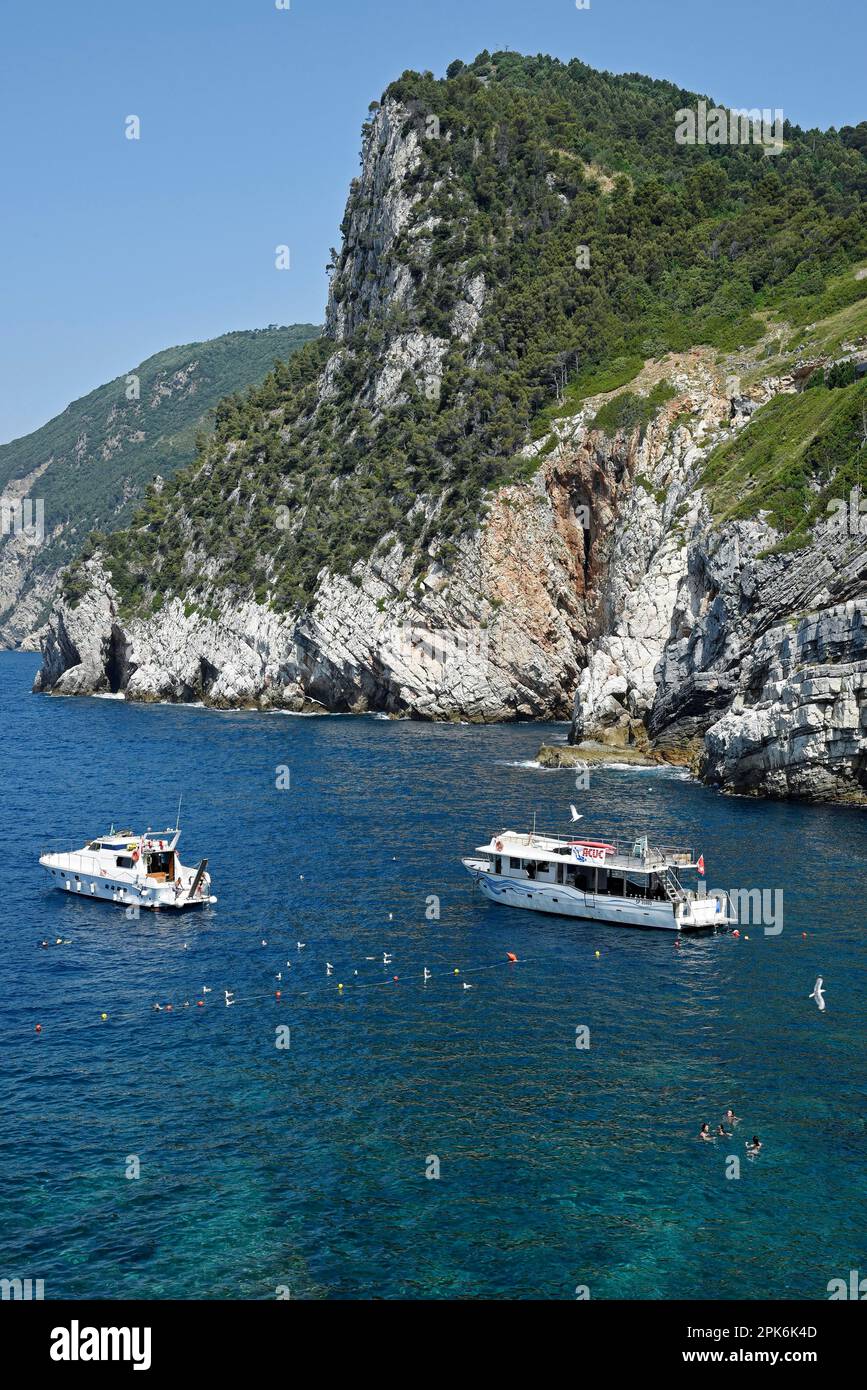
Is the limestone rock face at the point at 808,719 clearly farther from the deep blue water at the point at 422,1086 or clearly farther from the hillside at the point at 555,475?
the deep blue water at the point at 422,1086

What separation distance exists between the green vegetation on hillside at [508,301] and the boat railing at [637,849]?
80.0m

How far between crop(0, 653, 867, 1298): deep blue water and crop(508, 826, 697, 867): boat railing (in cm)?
240

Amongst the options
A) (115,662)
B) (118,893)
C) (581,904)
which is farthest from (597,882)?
(115,662)

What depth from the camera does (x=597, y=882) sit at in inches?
2665

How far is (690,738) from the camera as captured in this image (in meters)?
111

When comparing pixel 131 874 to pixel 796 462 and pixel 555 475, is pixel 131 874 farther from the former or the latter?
pixel 555 475

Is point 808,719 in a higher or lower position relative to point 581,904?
higher

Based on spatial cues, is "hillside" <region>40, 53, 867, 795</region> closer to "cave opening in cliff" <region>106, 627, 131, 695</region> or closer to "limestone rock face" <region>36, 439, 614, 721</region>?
"limestone rock face" <region>36, 439, 614, 721</region>

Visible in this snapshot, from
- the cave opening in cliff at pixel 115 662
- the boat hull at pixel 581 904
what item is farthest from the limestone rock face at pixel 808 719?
the cave opening in cliff at pixel 115 662

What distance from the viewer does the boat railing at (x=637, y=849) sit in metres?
66.9

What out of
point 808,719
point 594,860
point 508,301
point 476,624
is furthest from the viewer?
point 508,301

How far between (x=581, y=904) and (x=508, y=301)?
12690cm
